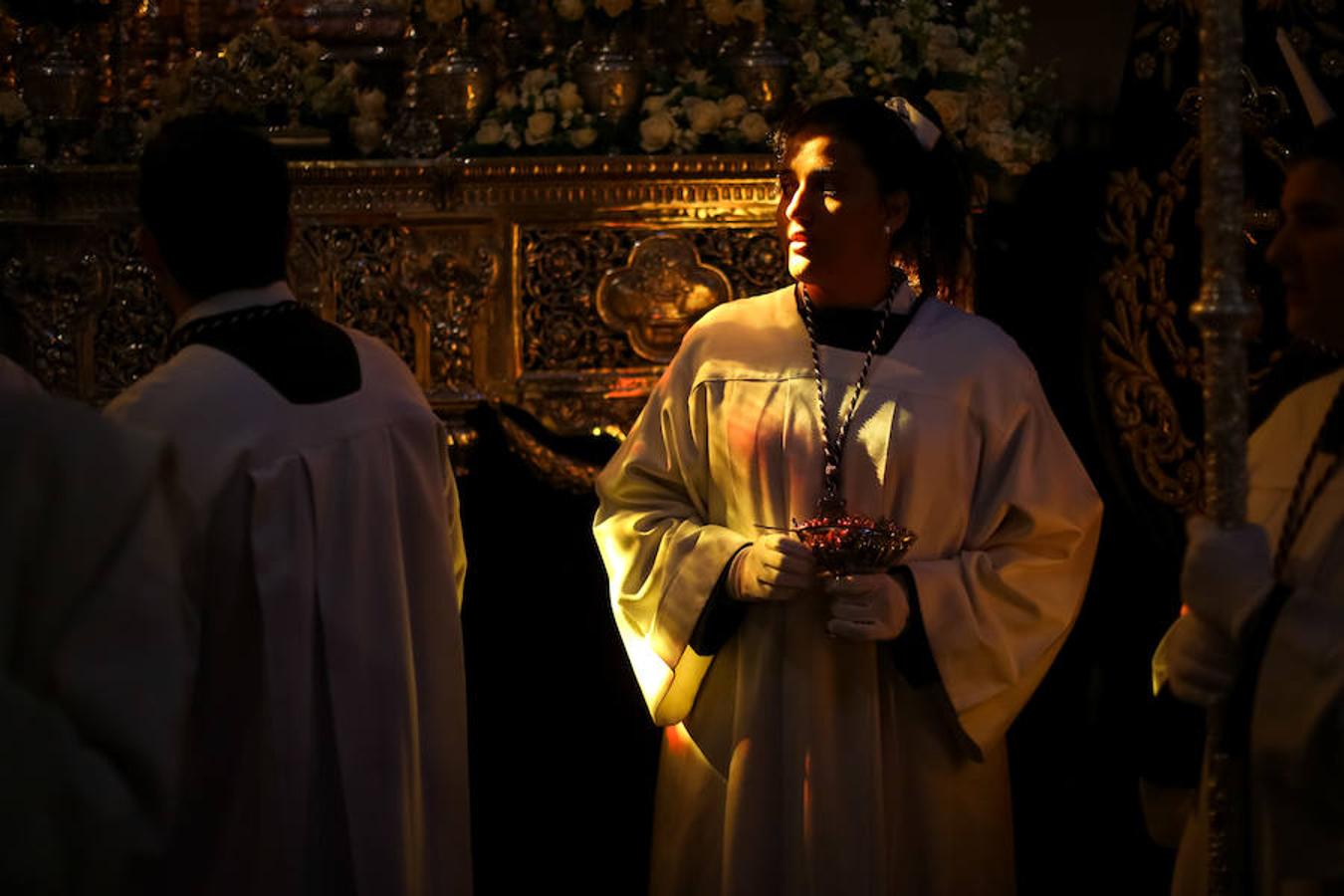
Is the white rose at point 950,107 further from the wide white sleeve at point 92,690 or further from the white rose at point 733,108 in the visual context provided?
the wide white sleeve at point 92,690

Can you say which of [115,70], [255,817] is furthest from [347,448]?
[115,70]

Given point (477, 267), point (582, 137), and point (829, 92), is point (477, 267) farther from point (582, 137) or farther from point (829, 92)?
point (829, 92)

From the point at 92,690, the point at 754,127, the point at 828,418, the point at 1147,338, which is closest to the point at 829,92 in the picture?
the point at 754,127

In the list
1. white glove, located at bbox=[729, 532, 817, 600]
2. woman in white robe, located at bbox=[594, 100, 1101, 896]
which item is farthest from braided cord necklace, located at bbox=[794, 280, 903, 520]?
white glove, located at bbox=[729, 532, 817, 600]

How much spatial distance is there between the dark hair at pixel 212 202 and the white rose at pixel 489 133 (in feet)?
5.51

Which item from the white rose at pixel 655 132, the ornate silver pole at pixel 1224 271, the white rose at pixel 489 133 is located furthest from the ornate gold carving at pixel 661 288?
the ornate silver pole at pixel 1224 271

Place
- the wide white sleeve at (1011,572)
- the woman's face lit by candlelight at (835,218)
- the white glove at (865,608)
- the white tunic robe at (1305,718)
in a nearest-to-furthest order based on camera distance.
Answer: the white tunic robe at (1305,718), the white glove at (865,608), the wide white sleeve at (1011,572), the woman's face lit by candlelight at (835,218)

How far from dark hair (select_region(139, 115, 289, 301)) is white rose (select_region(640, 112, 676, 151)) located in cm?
175

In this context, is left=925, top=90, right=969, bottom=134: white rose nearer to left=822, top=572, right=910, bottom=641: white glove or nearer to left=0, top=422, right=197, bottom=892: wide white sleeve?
left=822, top=572, right=910, bottom=641: white glove

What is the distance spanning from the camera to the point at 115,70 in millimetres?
5426

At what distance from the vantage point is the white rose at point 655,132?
4.79 m

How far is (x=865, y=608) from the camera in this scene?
3.49 metres

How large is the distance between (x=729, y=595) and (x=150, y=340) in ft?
6.85

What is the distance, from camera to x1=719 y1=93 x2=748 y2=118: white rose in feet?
15.9
